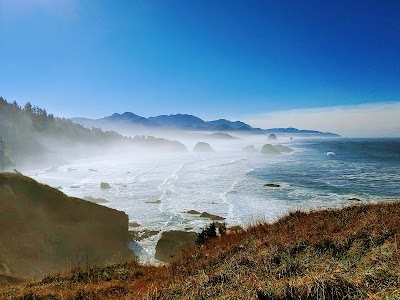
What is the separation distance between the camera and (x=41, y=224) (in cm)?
1520

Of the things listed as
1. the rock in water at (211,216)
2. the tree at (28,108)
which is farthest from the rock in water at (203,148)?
the rock in water at (211,216)

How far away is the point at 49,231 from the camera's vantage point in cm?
1510

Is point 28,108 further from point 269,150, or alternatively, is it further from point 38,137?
point 269,150

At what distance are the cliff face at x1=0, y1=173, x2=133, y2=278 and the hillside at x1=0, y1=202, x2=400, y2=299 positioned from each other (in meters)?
5.70

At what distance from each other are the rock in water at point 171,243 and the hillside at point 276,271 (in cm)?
701

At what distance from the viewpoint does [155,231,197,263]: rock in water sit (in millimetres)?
16642

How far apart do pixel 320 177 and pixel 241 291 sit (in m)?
44.6

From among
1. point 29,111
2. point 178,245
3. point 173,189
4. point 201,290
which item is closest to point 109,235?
point 178,245

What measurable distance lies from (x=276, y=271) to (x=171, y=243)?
1257cm

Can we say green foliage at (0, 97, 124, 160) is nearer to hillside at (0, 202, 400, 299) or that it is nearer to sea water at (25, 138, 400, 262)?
sea water at (25, 138, 400, 262)

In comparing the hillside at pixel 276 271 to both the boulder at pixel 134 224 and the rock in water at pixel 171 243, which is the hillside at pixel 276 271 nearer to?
the rock in water at pixel 171 243

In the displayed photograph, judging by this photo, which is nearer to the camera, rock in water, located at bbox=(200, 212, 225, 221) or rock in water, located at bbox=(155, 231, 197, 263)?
rock in water, located at bbox=(155, 231, 197, 263)

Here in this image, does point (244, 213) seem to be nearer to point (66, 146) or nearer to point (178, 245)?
point (178, 245)

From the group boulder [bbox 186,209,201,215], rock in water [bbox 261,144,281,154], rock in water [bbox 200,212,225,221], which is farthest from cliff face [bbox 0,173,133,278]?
rock in water [bbox 261,144,281,154]
